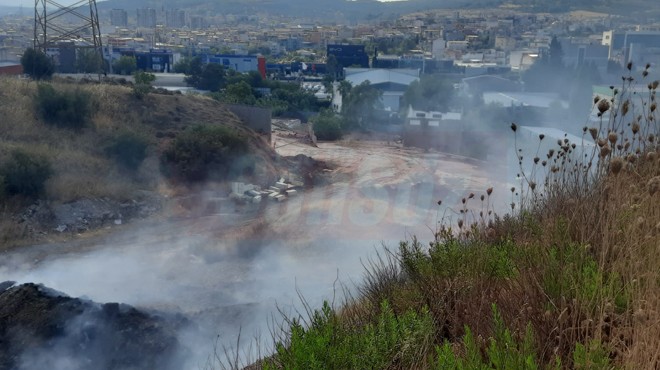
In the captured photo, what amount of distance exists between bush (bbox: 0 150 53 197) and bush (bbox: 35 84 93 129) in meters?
3.35

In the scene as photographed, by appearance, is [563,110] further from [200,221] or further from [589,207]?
[589,207]

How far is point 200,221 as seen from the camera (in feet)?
42.2

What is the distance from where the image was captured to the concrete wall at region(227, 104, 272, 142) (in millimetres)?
21562

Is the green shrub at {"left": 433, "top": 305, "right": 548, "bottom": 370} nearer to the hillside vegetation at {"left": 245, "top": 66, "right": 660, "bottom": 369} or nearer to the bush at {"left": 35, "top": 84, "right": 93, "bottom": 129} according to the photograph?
the hillside vegetation at {"left": 245, "top": 66, "right": 660, "bottom": 369}

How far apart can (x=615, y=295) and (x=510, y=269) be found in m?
0.62

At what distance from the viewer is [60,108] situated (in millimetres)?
16047

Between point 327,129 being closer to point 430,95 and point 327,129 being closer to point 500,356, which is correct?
point 430,95

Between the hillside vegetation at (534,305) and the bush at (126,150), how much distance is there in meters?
12.7

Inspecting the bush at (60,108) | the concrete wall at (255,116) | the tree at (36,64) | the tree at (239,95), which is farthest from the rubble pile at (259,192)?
the tree at (239,95)

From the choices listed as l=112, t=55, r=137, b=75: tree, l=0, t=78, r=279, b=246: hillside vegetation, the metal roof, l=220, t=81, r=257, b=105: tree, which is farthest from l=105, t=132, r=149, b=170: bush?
the metal roof

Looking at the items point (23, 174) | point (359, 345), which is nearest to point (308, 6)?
point (23, 174)

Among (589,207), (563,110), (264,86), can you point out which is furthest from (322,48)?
(589,207)

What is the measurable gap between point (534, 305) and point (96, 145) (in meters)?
14.5

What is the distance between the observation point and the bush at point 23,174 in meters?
12.2
